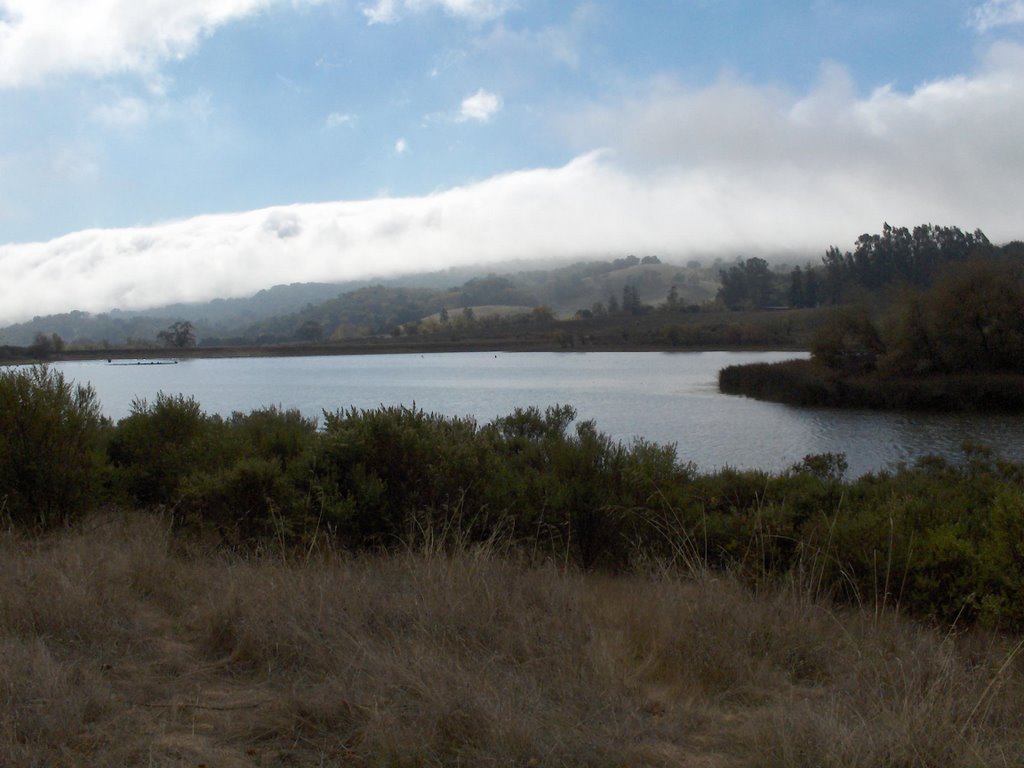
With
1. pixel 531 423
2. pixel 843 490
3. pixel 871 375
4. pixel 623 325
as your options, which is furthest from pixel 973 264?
pixel 623 325

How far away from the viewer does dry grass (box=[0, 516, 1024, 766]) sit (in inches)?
141

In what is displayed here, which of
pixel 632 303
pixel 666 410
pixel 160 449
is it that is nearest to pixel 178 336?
pixel 632 303

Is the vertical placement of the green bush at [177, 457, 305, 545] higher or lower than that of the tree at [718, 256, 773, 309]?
lower

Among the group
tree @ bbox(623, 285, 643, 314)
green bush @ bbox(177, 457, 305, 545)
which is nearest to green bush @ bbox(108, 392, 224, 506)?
green bush @ bbox(177, 457, 305, 545)

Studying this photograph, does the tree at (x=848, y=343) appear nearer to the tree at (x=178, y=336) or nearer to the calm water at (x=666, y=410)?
the calm water at (x=666, y=410)

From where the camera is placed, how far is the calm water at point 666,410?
88.9 ft

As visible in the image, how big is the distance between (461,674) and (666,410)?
35766 mm

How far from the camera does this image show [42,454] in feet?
29.9

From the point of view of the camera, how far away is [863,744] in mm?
3424

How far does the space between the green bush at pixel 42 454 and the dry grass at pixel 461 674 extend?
2715 millimetres

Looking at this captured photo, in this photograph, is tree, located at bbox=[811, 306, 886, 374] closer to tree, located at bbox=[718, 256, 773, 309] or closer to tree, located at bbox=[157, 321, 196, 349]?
tree, located at bbox=[157, 321, 196, 349]

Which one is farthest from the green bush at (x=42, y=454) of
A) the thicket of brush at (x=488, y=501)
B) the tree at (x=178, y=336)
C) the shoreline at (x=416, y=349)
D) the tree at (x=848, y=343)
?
the tree at (x=178, y=336)

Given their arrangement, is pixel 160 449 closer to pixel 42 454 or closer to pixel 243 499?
pixel 42 454

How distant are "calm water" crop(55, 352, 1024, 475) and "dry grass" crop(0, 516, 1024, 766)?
7.22 meters
